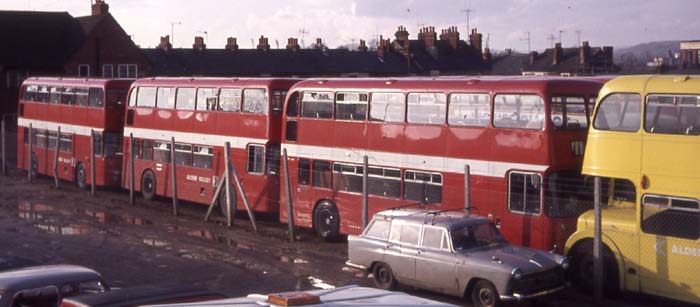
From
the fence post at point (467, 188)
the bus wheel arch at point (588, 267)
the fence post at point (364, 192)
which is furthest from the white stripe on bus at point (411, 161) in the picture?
the bus wheel arch at point (588, 267)

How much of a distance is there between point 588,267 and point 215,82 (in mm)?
14206

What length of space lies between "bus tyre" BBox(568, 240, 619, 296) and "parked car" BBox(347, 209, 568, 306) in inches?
57.9

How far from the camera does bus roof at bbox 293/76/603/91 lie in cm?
1767

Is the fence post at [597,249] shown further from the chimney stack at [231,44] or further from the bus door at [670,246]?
the chimney stack at [231,44]

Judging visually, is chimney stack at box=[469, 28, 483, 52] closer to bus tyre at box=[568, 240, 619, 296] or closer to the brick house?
the brick house

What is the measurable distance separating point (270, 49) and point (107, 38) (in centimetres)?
1419

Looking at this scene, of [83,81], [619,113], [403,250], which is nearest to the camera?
[619,113]

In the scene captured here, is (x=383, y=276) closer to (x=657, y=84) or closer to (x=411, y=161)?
(x=411, y=161)

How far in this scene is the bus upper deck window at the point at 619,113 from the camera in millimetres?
15328

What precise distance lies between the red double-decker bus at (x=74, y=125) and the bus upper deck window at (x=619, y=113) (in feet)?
69.4

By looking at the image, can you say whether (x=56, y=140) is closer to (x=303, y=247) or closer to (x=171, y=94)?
(x=171, y=94)

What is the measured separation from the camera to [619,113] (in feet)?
51.2

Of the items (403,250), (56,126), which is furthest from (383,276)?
(56,126)

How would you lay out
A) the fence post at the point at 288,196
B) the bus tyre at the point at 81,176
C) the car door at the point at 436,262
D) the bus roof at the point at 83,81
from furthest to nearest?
the bus tyre at the point at 81,176, the bus roof at the point at 83,81, the fence post at the point at 288,196, the car door at the point at 436,262
